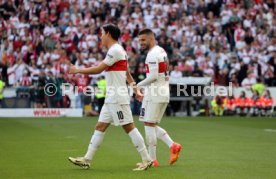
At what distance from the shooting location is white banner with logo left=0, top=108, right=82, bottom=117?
31.1m

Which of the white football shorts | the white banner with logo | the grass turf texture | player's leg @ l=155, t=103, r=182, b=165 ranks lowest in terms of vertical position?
the white banner with logo

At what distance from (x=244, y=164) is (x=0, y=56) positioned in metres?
22.1

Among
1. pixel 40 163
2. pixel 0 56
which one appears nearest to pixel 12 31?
pixel 0 56

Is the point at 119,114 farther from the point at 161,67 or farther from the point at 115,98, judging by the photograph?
the point at 161,67

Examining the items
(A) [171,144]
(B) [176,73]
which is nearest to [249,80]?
(B) [176,73]

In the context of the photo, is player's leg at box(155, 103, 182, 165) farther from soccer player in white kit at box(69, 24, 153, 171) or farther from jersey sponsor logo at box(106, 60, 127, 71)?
jersey sponsor logo at box(106, 60, 127, 71)

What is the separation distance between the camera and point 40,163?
12.8 meters

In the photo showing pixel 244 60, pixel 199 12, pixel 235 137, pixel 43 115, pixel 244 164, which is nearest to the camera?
pixel 244 164

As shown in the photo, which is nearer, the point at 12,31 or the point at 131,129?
the point at 131,129

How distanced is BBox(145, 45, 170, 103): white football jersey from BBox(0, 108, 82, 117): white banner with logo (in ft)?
61.2

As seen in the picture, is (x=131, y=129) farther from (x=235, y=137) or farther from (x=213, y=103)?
(x=213, y=103)

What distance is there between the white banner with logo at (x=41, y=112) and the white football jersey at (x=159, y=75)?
18.7m

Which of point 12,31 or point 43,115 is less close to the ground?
point 12,31

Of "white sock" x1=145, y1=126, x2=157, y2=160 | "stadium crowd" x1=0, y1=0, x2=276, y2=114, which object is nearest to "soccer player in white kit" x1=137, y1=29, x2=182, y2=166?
"white sock" x1=145, y1=126, x2=157, y2=160
